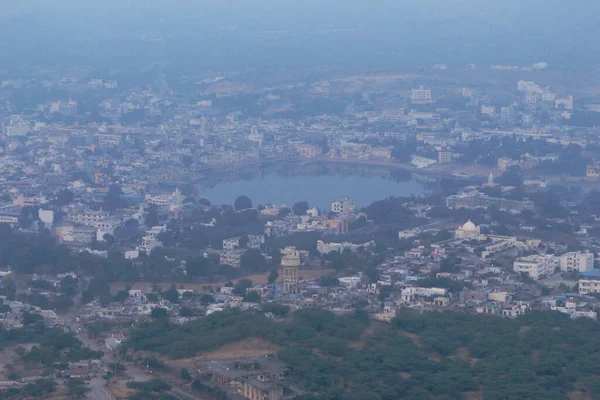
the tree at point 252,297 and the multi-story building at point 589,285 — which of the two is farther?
the multi-story building at point 589,285

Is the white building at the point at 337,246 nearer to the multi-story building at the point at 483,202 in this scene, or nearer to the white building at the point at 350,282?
the white building at the point at 350,282

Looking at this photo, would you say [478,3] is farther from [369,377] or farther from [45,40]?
[369,377]

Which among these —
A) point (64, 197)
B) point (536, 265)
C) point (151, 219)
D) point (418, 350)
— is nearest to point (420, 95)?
point (64, 197)

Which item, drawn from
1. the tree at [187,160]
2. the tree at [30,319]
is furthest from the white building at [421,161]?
the tree at [30,319]

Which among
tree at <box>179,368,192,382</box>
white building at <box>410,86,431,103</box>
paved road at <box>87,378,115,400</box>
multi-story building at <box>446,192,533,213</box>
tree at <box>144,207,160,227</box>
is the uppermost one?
paved road at <box>87,378,115,400</box>

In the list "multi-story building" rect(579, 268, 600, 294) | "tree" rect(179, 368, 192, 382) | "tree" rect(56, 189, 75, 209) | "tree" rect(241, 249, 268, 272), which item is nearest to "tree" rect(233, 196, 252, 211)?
"tree" rect(56, 189, 75, 209)

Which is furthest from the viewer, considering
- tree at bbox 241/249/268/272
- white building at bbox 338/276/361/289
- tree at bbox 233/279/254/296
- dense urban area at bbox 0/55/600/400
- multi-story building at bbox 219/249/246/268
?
multi-story building at bbox 219/249/246/268

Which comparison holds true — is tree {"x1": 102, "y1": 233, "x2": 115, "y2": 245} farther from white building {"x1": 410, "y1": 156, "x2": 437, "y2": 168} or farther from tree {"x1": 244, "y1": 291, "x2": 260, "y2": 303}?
white building {"x1": 410, "y1": 156, "x2": 437, "y2": 168}
